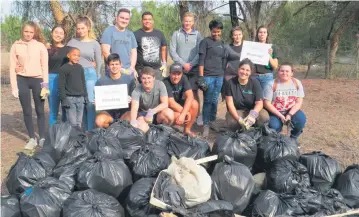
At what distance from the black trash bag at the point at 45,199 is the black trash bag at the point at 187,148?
1139 mm

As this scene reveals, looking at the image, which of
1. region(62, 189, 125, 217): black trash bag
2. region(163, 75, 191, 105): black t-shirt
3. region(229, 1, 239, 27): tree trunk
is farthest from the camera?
region(229, 1, 239, 27): tree trunk

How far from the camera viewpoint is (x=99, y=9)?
9.61 m

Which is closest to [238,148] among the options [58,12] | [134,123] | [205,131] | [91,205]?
[134,123]

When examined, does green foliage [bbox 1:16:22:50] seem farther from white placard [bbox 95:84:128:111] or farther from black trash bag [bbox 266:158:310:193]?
black trash bag [bbox 266:158:310:193]

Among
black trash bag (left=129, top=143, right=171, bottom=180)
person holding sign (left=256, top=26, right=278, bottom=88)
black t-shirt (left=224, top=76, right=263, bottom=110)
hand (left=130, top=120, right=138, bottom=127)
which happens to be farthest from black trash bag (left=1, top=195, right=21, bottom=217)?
person holding sign (left=256, top=26, right=278, bottom=88)

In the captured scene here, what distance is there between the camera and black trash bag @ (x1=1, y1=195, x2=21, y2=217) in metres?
2.94

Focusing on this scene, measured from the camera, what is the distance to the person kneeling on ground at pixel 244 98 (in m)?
4.95

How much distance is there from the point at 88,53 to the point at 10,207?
258 centimetres

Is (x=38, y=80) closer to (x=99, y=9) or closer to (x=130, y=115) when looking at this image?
(x=130, y=115)

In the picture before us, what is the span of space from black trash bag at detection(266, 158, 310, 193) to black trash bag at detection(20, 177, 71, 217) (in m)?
1.80

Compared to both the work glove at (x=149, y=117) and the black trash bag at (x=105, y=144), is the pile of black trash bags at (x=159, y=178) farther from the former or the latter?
the work glove at (x=149, y=117)

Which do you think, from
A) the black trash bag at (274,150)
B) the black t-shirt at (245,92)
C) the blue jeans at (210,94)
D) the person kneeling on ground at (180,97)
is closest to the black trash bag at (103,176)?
the black trash bag at (274,150)

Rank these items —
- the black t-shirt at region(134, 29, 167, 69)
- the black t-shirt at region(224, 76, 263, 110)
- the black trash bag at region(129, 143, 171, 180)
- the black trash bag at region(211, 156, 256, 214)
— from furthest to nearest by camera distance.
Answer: the black t-shirt at region(134, 29, 167, 69) < the black t-shirt at region(224, 76, 263, 110) < the black trash bag at region(129, 143, 171, 180) < the black trash bag at region(211, 156, 256, 214)

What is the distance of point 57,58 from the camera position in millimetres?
5113
